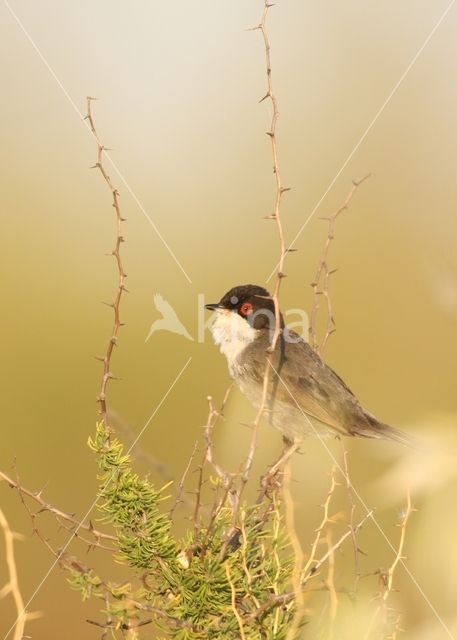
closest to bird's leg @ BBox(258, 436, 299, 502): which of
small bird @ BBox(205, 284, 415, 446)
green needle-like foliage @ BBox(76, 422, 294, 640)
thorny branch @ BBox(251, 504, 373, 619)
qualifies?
green needle-like foliage @ BBox(76, 422, 294, 640)

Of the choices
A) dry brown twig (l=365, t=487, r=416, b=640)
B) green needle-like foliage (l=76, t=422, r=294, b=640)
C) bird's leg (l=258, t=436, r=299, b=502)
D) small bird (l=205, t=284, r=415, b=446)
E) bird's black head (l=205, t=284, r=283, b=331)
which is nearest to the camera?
dry brown twig (l=365, t=487, r=416, b=640)

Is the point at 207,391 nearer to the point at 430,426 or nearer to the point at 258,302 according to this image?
the point at 258,302

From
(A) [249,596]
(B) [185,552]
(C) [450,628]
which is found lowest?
(C) [450,628]

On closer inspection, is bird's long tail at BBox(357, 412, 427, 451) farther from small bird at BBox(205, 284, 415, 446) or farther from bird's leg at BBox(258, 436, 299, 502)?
bird's leg at BBox(258, 436, 299, 502)

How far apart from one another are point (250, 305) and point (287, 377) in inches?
18.3

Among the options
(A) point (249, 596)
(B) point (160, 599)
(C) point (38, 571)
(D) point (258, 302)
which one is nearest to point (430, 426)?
(A) point (249, 596)

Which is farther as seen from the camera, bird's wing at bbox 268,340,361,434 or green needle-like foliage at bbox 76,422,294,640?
bird's wing at bbox 268,340,361,434

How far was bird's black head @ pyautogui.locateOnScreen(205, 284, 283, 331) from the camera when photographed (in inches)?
159

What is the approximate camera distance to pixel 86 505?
5117 millimetres

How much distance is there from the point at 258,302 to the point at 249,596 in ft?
8.95

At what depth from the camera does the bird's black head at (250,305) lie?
4.05 m

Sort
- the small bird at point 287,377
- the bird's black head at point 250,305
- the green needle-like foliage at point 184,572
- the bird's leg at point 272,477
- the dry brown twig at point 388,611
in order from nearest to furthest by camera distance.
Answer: the dry brown twig at point 388,611, the green needle-like foliage at point 184,572, the bird's leg at point 272,477, the small bird at point 287,377, the bird's black head at point 250,305

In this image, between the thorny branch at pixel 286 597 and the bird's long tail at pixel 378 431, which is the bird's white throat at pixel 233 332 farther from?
the thorny branch at pixel 286 597

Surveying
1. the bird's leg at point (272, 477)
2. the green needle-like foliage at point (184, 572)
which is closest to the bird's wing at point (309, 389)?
the bird's leg at point (272, 477)
